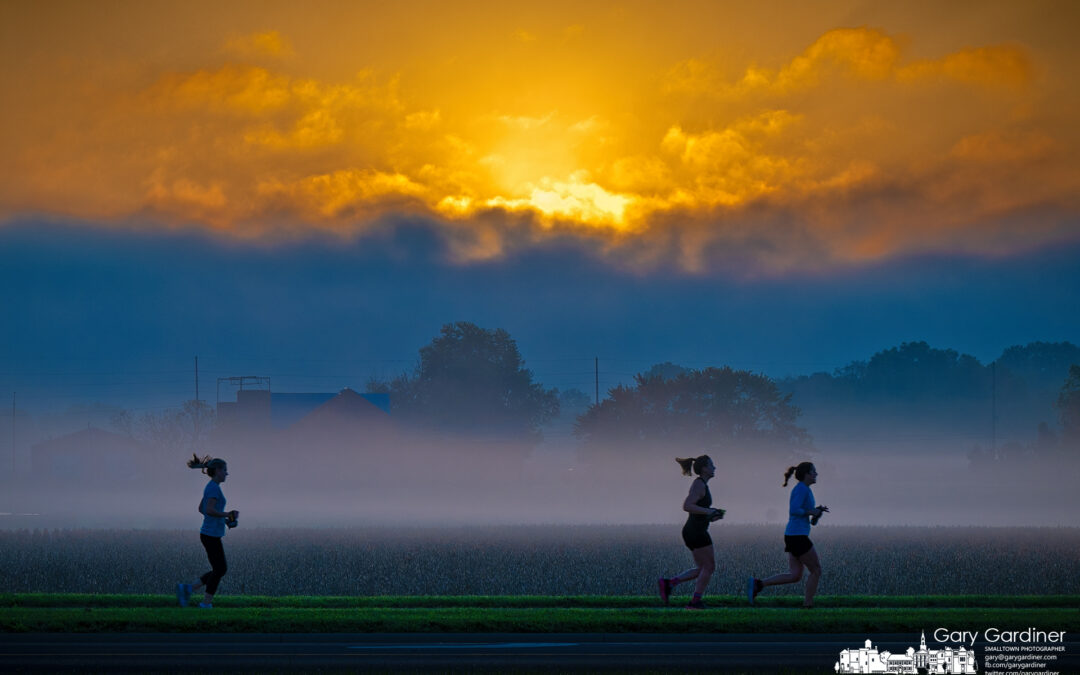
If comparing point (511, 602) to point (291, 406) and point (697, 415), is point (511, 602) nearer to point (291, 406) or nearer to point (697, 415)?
point (697, 415)

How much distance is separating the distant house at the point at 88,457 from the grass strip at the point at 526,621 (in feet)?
419

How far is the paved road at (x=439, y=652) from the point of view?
1334 cm

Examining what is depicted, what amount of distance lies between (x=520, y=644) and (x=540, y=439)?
4211 inches

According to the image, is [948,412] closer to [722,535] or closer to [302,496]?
[302,496]

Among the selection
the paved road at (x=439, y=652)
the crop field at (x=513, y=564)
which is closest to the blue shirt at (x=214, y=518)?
the paved road at (x=439, y=652)

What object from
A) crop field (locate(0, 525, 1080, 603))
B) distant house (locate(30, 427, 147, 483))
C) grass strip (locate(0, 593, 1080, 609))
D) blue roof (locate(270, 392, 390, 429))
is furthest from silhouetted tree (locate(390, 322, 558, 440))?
grass strip (locate(0, 593, 1080, 609))

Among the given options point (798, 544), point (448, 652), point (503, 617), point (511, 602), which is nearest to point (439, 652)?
point (448, 652)

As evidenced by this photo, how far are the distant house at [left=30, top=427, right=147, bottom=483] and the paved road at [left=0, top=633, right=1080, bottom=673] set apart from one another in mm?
129756

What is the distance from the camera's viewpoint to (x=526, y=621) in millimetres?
16688

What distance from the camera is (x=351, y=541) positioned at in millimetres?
45125

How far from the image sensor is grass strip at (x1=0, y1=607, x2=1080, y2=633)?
16281mm

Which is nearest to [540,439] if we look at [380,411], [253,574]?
[380,411]

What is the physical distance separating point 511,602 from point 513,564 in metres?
11.4

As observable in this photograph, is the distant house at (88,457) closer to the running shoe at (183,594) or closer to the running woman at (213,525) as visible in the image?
the running shoe at (183,594)
